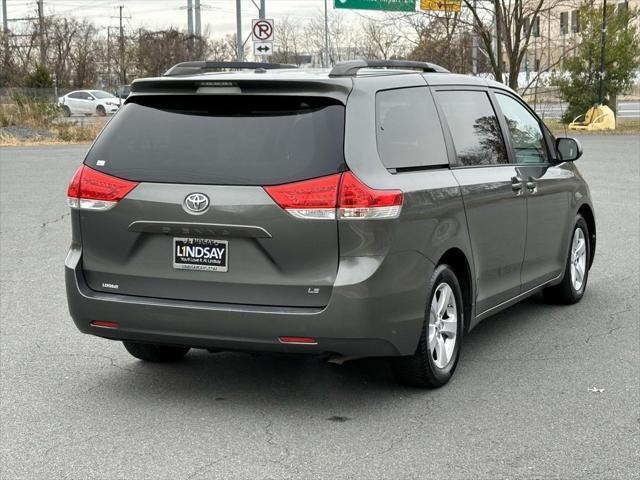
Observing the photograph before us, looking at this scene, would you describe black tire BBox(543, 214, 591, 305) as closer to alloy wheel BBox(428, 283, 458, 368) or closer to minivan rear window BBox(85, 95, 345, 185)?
alloy wheel BBox(428, 283, 458, 368)

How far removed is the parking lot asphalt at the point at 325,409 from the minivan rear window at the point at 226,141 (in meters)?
→ 1.22

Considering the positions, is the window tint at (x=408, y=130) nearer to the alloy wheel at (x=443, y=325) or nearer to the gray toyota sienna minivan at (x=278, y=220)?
the gray toyota sienna minivan at (x=278, y=220)

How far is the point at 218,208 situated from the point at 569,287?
12.6 ft

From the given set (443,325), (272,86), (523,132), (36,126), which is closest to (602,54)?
(36,126)

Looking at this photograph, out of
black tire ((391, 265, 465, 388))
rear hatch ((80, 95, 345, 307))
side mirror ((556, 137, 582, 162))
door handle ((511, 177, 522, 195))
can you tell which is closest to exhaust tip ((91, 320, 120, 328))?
rear hatch ((80, 95, 345, 307))

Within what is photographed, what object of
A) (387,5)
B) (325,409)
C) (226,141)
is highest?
(387,5)

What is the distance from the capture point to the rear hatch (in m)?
5.15

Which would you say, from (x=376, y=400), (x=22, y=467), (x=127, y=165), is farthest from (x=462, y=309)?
(x=22, y=467)

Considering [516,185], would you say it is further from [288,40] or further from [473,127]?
[288,40]

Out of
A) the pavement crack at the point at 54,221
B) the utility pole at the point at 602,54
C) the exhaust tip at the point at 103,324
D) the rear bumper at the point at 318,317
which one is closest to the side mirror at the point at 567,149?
the rear bumper at the point at 318,317

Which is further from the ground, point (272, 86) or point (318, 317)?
point (272, 86)

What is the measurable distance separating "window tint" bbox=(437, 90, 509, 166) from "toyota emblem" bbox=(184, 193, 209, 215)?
1.70m

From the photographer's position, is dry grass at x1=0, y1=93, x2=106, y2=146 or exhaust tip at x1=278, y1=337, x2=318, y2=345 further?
dry grass at x1=0, y1=93, x2=106, y2=146

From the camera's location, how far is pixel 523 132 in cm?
746
